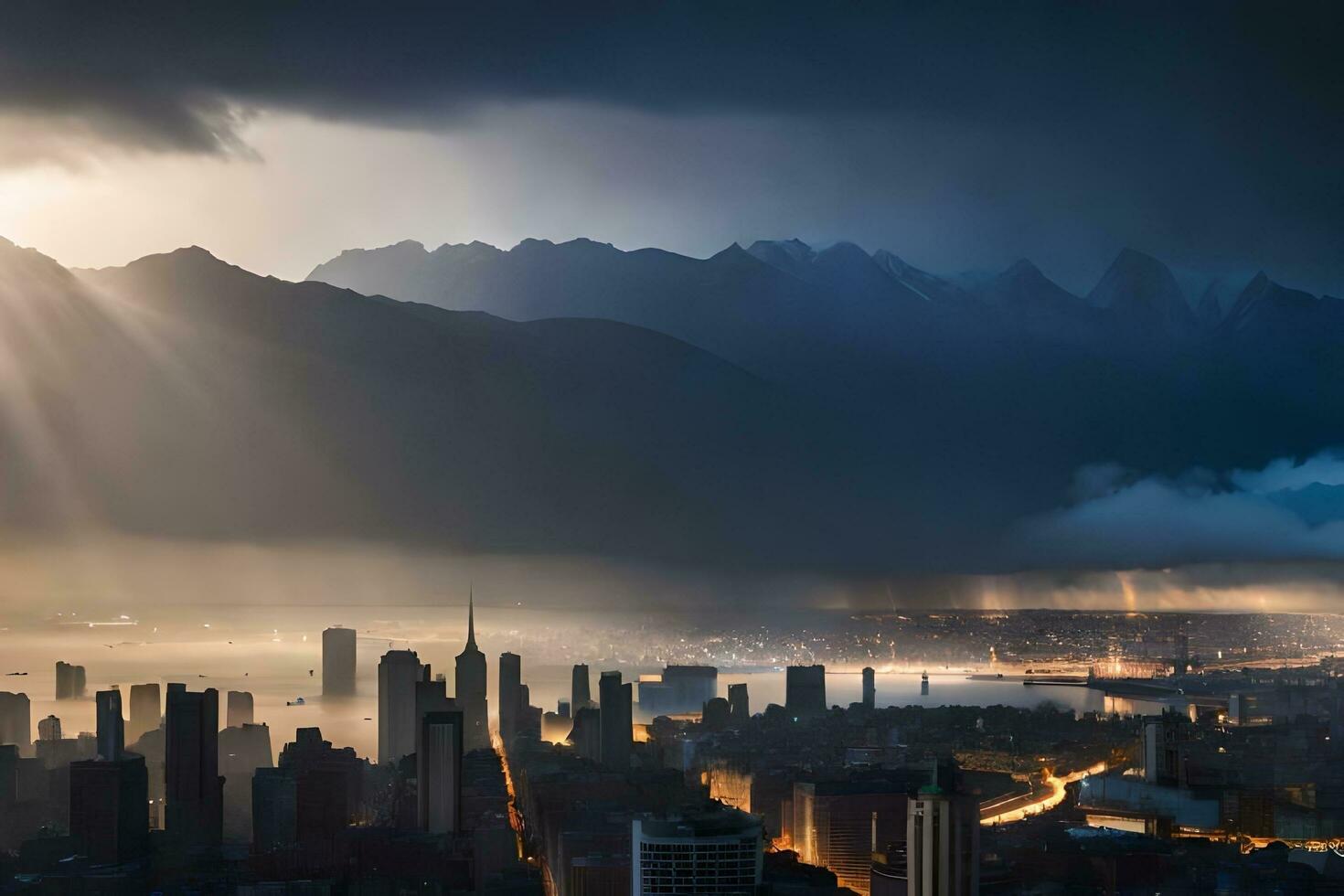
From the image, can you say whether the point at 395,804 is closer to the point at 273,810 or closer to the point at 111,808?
the point at 273,810

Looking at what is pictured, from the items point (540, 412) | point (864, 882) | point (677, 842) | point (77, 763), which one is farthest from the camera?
point (540, 412)

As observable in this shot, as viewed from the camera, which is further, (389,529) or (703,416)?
(703,416)

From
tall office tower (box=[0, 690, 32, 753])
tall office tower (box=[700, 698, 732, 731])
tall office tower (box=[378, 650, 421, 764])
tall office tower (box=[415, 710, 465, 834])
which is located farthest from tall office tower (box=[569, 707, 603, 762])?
tall office tower (box=[0, 690, 32, 753])

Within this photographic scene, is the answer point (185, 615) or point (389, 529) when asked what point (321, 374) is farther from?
point (185, 615)

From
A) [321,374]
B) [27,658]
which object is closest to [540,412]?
[321,374]

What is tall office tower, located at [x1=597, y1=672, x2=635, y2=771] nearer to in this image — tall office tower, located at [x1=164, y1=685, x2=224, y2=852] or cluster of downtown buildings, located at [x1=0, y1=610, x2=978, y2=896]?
cluster of downtown buildings, located at [x1=0, y1=610, x2=978, y2=896]

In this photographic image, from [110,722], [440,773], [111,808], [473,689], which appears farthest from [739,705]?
[111,808]

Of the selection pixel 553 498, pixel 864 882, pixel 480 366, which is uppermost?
pixel 480 366
